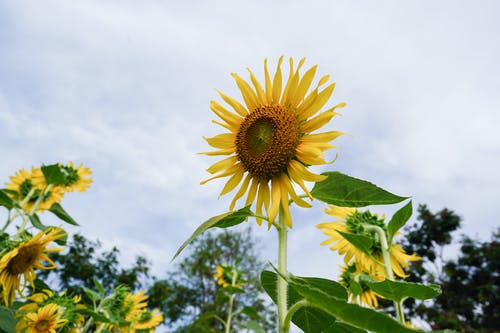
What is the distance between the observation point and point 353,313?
2.51 feet

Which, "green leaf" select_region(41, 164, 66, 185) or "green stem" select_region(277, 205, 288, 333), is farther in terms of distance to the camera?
"green leaf" select_region(41, 164, 66, 185)

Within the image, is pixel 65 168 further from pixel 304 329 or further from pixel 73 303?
pixel 304 329

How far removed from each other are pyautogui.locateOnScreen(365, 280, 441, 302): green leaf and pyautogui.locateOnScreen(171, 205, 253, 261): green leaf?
1.41ft

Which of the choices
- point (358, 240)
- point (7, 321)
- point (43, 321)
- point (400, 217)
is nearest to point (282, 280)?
point (358, 240)

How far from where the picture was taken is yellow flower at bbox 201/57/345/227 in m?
1.32

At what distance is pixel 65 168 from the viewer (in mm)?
4848

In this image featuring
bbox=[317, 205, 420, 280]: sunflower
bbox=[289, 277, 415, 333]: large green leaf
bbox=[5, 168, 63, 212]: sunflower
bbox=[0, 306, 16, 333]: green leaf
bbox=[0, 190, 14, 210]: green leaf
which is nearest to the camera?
bbox=[289, 277, 415, 333]: large green leaf

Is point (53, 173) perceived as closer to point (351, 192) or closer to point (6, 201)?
point (6, 201)

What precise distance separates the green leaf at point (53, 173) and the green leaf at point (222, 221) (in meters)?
3.04

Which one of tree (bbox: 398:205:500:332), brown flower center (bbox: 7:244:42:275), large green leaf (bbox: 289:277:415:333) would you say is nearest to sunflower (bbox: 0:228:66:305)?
brown flower center (bbox: 7:244:42:275)

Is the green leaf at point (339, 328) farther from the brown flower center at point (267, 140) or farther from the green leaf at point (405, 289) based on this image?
the brown flower center at point (267, 140)

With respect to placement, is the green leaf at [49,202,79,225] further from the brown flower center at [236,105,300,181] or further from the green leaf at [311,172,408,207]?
the green leaf at [311,172,408,207]

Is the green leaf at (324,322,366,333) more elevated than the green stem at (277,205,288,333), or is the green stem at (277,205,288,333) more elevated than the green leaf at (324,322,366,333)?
the green stem at (277,205,288,333)

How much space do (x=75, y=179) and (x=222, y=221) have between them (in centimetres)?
423
